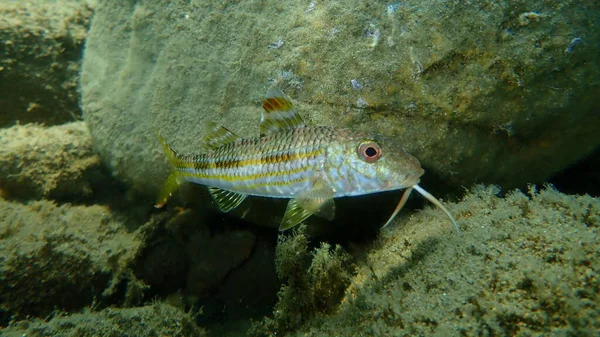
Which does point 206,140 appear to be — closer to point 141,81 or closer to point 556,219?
point 141,81

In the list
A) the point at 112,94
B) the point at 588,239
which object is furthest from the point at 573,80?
Result: the point at 112,94

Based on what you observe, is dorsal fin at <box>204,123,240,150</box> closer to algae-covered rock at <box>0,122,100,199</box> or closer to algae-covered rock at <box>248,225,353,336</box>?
algae-covered rock at <box>248,225,353,336</box>

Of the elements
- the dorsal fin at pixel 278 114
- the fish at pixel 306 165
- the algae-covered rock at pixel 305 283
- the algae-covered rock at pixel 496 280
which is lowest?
the algae-covered rock at pixel 305 283

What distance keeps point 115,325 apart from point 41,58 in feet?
17.9

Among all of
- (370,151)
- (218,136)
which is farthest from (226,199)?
(370,151)

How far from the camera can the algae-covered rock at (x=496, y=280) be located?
2006 millimetres

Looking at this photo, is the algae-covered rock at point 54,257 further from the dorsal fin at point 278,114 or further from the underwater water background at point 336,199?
the dorsal fin at point 278,114

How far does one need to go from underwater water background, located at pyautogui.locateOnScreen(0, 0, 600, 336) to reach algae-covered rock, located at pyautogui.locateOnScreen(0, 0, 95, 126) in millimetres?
125

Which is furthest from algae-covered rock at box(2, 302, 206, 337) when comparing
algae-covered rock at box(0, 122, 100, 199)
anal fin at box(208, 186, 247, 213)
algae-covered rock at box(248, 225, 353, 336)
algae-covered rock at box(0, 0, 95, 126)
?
algae-covered rock at box(0, 0, 95, 126)

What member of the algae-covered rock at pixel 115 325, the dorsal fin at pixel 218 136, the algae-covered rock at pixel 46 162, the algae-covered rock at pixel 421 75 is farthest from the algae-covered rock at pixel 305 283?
the algae-covered rock at pixel 46 162

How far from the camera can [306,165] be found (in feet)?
9.01

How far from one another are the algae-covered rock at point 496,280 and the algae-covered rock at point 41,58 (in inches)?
255

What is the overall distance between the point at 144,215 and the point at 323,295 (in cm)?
380

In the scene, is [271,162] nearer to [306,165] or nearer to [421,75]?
[306,165]
